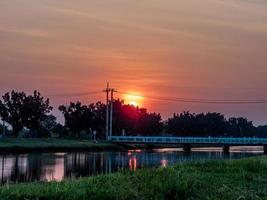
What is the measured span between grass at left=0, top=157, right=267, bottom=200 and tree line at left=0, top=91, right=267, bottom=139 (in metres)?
97.6

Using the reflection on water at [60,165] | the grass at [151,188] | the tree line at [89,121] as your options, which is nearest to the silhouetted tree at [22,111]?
the tree line at [89,121]

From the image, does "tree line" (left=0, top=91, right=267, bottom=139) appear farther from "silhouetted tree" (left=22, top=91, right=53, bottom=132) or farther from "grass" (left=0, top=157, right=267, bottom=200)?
"grass" (left=0, top=157, right=267, bottom=200)

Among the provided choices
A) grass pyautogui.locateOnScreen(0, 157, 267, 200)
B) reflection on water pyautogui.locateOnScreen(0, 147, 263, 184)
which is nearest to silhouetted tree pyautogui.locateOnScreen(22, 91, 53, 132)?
reflection on water pyautogui.locateOnScreen(0, 147, 263, 184)

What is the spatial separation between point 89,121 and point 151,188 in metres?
120

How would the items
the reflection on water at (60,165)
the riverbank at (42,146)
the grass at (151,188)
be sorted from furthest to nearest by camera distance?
the riverbank at (42,146), the reflection on water at (60,165), the grass at (151,188)

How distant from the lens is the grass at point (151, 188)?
11.7m

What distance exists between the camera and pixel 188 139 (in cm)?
11325

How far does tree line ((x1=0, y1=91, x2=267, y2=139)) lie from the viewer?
112 metres

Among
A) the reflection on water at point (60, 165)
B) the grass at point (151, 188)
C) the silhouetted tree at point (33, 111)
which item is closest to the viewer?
the grass at point (151, 188)

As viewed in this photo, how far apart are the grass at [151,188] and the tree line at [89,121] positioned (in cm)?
9763

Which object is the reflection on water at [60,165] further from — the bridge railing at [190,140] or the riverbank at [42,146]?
Answer: the bridge railing at [190,140]

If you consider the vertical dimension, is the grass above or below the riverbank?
below

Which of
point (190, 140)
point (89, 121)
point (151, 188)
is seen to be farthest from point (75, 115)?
point (151, 188)

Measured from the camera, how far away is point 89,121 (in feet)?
433
